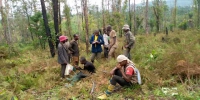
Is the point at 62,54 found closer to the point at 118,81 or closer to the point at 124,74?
the point at 118,81

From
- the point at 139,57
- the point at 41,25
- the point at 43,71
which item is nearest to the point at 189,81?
the point at 139,57

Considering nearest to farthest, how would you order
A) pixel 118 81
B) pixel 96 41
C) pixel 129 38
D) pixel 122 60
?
pixel 122 60 → pixel 118 81 → pixel 129 38 → pixel 96 41

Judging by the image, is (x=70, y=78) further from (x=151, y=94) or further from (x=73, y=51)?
(x=151, y=94)

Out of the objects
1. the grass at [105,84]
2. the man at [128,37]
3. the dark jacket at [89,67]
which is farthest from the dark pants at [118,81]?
the man at [128,37]

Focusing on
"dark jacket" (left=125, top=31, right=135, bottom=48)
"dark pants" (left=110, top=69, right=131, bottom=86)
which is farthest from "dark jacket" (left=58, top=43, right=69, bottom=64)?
"dark jacket" (left=125, top=31, right=135, bottom=48)

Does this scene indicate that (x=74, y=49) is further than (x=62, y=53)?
Yes

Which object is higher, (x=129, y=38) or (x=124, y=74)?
(x=129, y=38)

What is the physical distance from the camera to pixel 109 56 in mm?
8344

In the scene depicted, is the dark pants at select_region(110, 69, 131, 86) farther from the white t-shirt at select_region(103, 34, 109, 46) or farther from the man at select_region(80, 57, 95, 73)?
the white t-shirt at select_region(103, 34, 109, 46)

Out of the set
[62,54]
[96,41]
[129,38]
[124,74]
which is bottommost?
[124,74]

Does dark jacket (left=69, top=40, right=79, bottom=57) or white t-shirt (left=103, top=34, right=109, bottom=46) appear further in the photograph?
white t-shirt (left=103, top=34, right=109, bottom=46)

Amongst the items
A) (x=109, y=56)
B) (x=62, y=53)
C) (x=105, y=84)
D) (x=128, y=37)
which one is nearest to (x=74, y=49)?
(x=62, y=53)

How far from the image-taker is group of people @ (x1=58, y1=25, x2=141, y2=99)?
16.8ft

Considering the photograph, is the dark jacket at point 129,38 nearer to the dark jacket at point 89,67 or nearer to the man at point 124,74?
the dark jacket at point 89,67
